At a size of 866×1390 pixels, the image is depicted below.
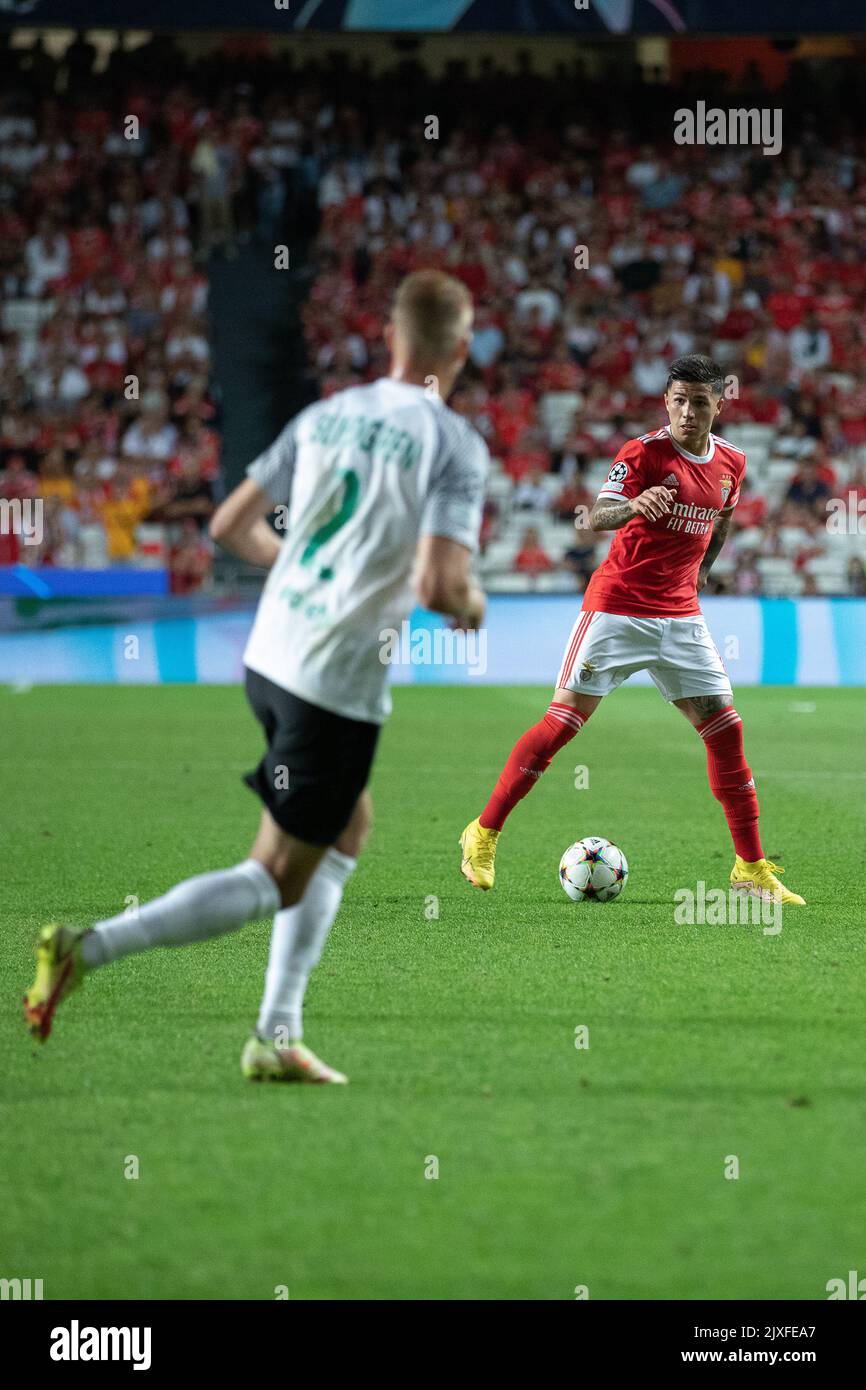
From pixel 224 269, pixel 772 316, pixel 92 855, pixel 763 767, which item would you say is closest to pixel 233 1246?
pixel 92 855

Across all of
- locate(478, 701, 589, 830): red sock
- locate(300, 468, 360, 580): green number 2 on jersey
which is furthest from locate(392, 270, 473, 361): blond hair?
locate(478, 701, 589, 830): red sock

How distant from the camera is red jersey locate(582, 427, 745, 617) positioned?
6.59 metres

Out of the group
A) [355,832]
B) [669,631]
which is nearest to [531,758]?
[669,631]

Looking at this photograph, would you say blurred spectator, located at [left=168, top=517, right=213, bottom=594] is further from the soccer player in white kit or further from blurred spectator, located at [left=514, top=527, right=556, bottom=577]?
the soccer player in white kit

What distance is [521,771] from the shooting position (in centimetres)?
678

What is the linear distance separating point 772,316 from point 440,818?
1421cm

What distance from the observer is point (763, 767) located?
420 inches

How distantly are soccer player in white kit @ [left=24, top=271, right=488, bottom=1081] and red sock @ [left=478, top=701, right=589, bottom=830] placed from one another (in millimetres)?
2769

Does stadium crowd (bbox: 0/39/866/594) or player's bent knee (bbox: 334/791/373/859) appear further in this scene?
stadium crowd (bbox: 0/39/866/594)

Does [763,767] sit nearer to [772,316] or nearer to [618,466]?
[618,466]

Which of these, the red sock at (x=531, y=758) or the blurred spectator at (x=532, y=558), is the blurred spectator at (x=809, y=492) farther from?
the red sock at (x=531, y=758)

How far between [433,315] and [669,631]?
2991 millimetres

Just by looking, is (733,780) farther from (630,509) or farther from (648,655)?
(630,509)

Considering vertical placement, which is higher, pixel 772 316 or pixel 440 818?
pixel 772 316
